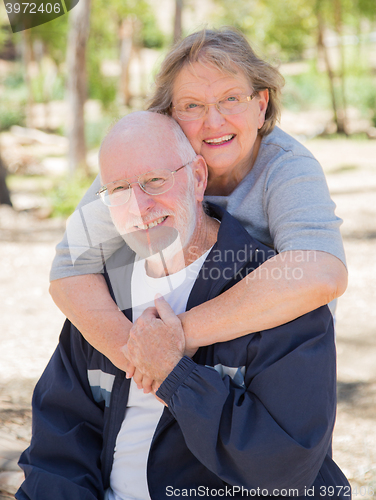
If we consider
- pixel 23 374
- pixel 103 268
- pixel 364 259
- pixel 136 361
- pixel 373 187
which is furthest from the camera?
pixel 373 187

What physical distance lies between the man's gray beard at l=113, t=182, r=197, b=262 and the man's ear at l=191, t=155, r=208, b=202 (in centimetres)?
5

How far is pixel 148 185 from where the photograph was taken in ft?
5.85

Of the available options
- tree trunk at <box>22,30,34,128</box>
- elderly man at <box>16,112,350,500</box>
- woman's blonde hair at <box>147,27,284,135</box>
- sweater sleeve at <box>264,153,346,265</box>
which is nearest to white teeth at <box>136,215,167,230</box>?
elderly man at <box>16,112,350,500</box>

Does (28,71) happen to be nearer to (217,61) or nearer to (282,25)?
(282,25)

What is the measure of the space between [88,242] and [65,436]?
29.1 inches

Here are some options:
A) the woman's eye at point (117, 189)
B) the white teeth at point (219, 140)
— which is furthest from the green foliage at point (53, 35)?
the woman's eye at point (117, 189)

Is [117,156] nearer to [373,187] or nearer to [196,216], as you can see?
[196,216]

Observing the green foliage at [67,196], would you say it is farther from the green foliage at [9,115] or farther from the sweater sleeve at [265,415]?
the green foliage at [9,115]

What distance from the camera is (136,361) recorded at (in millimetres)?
1679

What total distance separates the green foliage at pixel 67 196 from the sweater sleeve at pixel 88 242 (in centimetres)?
663

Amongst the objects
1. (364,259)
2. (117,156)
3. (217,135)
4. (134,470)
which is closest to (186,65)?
(217,135)

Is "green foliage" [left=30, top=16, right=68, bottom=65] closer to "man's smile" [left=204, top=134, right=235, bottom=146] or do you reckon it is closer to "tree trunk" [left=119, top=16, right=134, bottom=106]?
"tree trunk" [left=119, top=16, right=134, bottom=106]

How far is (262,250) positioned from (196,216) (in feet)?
0.93

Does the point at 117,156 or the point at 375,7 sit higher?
the point at 117,156
